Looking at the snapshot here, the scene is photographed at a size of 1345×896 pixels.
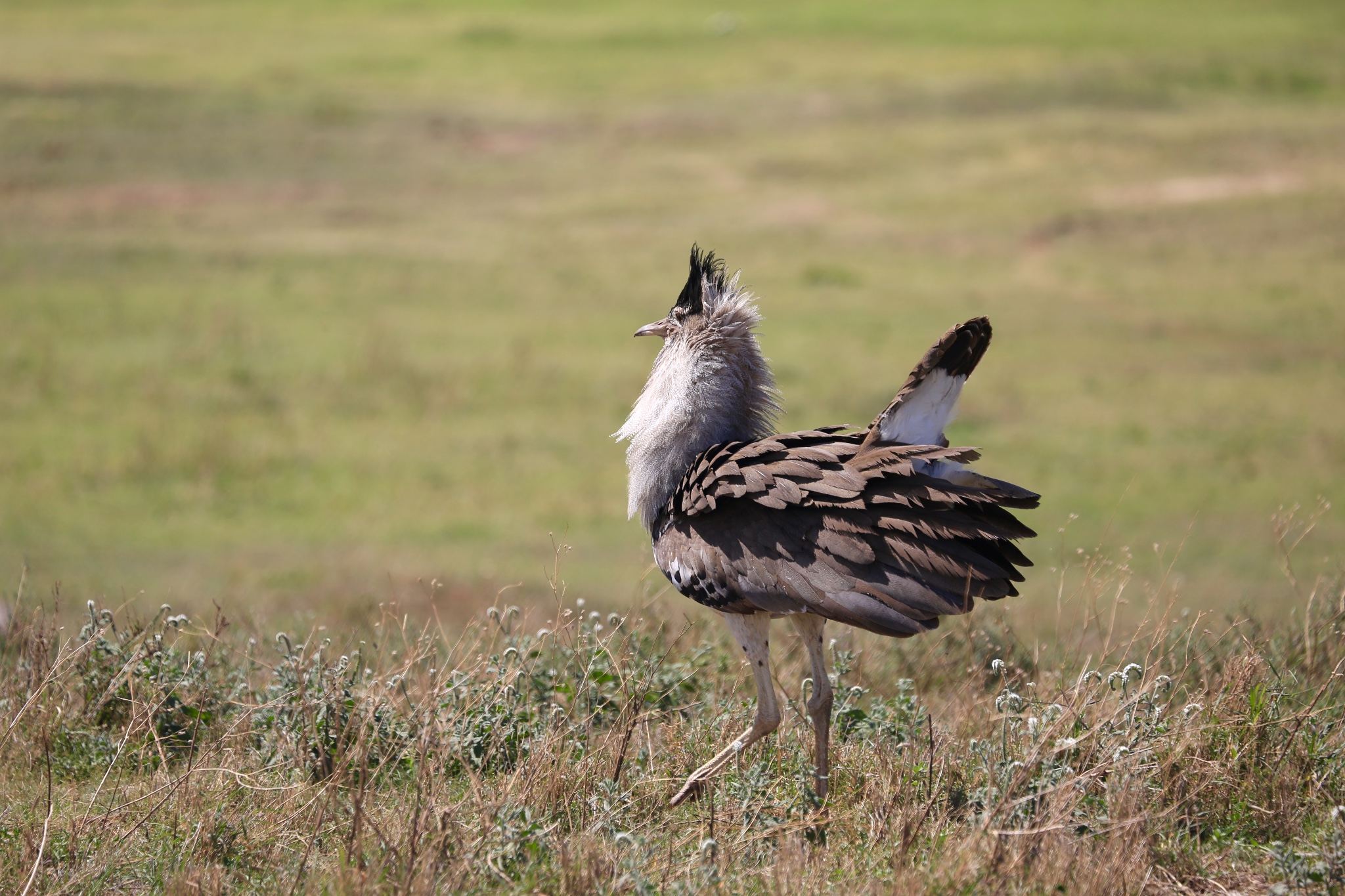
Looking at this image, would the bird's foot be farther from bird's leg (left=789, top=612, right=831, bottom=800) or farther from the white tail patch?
the white tail patch

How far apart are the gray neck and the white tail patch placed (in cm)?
74

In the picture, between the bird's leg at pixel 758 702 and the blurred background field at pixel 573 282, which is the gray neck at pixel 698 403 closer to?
the bird's leg at pixel 758 702

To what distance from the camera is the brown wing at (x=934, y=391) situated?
4.46 m

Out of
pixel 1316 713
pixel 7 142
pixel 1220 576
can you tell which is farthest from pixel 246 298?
pixel 1316 713

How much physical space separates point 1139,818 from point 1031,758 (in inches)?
13.3

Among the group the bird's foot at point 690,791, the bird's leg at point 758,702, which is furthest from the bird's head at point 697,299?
the bird's foot at point 690,791

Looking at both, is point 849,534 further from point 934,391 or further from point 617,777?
point 617,777

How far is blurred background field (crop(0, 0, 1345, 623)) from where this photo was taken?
1280 centimetres

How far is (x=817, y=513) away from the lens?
4465 millimetres

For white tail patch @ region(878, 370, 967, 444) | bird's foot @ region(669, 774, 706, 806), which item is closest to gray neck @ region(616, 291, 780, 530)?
white tail patch @ region(878, 370, 967, 444)

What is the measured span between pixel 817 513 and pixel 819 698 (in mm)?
679

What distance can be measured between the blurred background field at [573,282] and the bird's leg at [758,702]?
174 centimetres

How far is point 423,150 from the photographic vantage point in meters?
31.2

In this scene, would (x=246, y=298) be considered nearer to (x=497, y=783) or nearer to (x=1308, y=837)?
(x=497, y=783)
